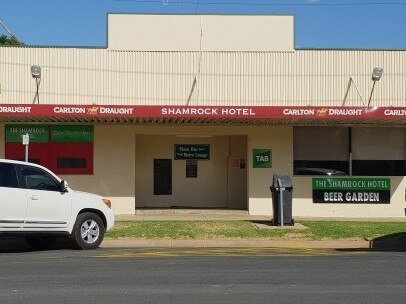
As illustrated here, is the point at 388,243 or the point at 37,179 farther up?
the point at 37,179

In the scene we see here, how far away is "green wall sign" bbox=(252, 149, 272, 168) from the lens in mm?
21219

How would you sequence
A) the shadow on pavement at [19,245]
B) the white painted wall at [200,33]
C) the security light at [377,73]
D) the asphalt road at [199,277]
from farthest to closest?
the white painted wall at [200,33] < the security light at [377,73] < the shadow on pavement at [19,245] < the asphalt road at [199,277]

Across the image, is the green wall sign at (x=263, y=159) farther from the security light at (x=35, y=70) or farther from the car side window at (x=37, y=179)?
the car side window at (x=37, y=179)

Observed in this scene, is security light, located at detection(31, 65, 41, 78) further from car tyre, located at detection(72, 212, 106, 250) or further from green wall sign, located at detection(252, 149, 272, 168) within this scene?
car tyre, located at detection(72, 212, 106, 250)

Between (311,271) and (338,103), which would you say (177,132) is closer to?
(338,103)

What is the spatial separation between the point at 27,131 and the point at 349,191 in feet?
34.5

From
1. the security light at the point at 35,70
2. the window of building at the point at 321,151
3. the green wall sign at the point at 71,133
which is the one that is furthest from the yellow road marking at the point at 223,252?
the security light at the point at 35,70

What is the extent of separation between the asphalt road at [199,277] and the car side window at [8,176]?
1.35 metres

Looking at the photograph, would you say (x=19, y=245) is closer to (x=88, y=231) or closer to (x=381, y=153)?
(x=88, y=231)

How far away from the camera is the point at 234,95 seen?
70.3ft

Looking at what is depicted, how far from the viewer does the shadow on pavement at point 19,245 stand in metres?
13.5

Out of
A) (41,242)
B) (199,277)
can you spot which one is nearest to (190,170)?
(41,242)

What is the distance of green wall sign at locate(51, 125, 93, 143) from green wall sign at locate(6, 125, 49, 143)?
0.28 metres

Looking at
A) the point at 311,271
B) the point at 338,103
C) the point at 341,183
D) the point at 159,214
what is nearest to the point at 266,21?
the point at 338,103
